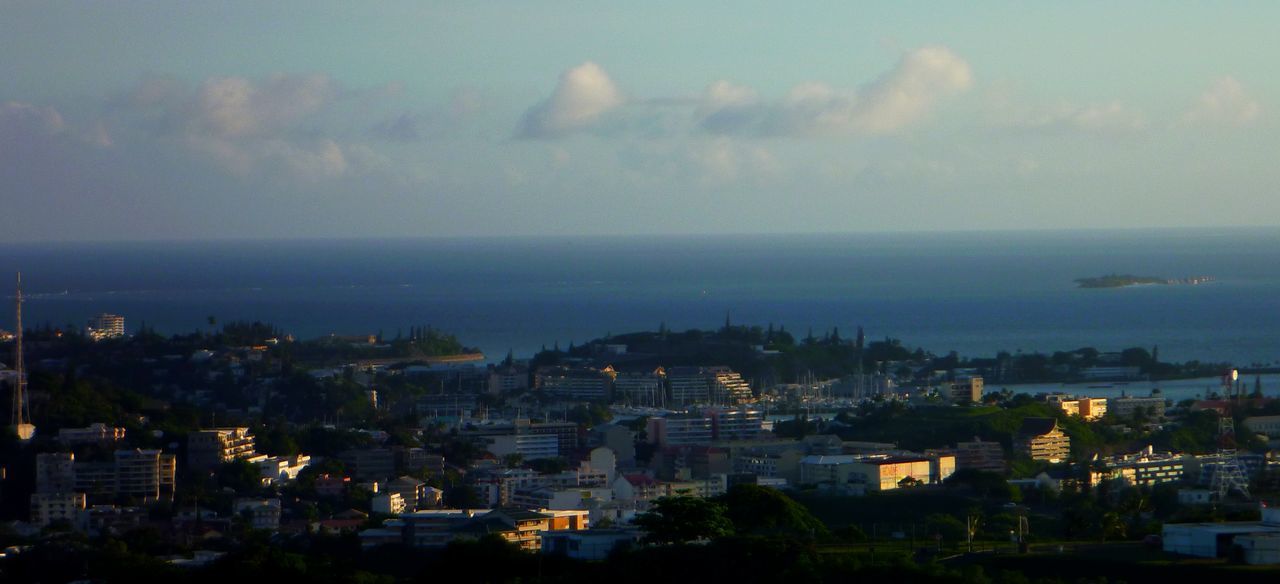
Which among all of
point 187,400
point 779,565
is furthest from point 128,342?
point 779,565

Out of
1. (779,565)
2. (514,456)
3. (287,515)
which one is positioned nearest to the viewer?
(779,565)

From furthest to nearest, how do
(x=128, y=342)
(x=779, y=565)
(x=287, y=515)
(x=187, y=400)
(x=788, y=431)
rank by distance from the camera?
(x=128, y=342) < (x=187, y=400) < (x=788, y=431) < (x=287, y=515) < (x=779, y=565)

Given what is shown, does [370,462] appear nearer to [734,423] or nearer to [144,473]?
[144,473]

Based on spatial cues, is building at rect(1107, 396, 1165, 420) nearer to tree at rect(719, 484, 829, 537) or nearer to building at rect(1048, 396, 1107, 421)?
building at rect(1048, 396, 1107, 421)

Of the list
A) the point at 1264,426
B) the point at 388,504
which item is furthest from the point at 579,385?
the point at 388,504

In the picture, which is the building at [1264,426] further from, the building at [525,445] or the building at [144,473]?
the building at [144,473]

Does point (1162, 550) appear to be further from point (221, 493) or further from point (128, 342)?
point (128, 342)
